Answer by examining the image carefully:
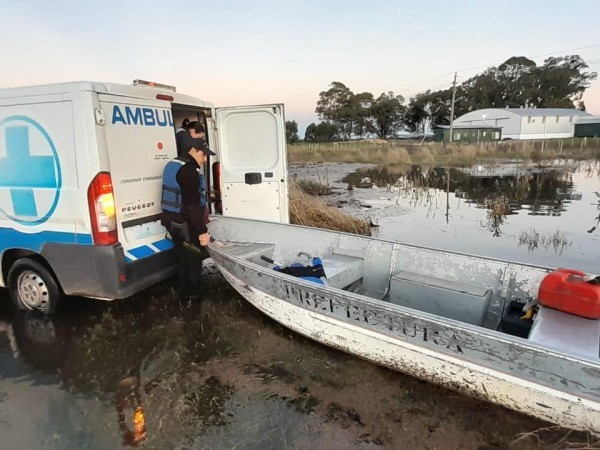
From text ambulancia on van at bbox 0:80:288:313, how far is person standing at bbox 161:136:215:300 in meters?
0.16

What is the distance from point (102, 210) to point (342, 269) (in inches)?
93.3

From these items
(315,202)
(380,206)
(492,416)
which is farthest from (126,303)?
(380,206)

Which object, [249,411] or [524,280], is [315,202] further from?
[249,411]

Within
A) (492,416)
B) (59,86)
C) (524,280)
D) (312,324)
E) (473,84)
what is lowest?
(492,416)

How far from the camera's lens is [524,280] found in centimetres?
359

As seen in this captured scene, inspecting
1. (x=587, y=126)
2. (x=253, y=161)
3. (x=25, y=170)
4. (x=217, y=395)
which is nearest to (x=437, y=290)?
(x=217, y=395)

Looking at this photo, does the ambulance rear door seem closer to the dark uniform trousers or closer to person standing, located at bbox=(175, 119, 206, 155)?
the dark uniform trousers

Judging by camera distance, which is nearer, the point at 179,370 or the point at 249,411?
the point at 249,411

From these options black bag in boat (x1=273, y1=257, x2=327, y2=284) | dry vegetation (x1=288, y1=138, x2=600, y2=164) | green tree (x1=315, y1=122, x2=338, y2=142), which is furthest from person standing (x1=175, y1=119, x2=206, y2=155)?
green tree (x1=315, y1=122, x2=338, y2=142)

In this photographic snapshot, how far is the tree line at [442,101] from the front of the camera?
2724 inches

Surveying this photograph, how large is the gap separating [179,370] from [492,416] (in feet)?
8.24

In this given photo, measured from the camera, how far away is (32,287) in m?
4.17

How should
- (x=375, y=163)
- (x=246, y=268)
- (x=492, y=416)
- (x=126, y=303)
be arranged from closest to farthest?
(x=492, y=416) < (x=246, y=268) < (x=126, y=303) < (x=375, y=163)

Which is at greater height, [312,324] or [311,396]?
[312,324]
